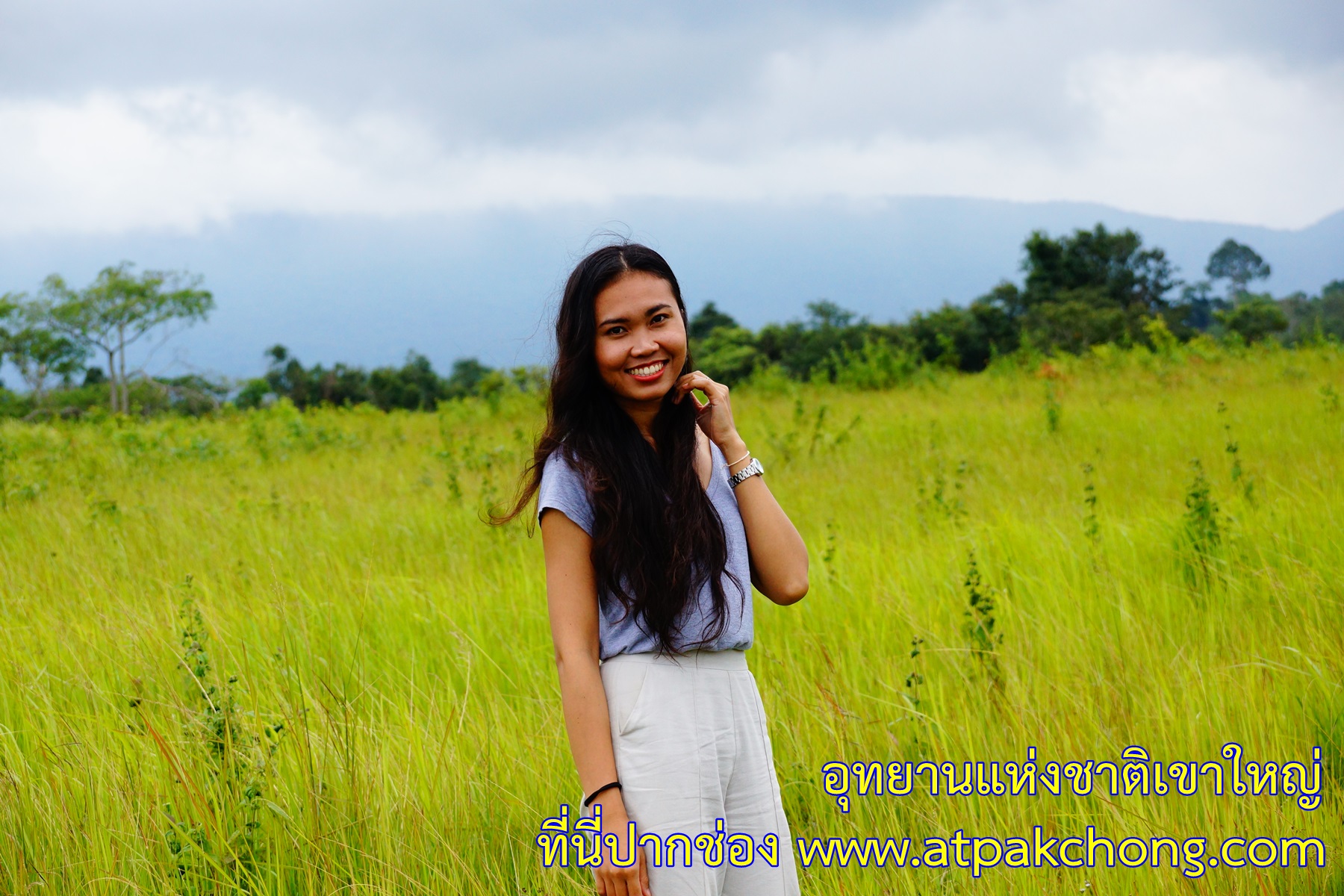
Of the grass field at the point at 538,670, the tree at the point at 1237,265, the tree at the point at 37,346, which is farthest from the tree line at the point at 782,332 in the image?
the tree at the point at 1237,265

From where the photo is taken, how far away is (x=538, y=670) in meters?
3.54

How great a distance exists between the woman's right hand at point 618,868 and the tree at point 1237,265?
272 ft

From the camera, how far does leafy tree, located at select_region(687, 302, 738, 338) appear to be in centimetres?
4394

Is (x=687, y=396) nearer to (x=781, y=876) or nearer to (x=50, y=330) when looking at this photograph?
(x=781, y=876)

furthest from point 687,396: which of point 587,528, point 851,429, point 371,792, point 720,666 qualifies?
point 851,429

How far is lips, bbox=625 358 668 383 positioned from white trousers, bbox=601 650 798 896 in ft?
1.74

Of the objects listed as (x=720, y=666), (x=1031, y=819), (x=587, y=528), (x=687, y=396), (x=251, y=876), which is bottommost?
(x=1031, y=819)

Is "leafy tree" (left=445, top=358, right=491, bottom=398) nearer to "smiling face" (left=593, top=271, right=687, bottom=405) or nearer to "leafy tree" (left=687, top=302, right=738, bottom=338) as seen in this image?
"leafy tree" (left=687, top=302, right=738, bottom=338)

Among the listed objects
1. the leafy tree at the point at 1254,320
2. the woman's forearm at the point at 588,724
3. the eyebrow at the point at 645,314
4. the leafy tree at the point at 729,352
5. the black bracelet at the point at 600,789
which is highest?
the leafy tree at the point at 729,352

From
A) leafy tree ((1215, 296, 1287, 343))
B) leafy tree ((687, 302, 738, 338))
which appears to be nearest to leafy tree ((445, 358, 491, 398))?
leafy tree ((687, 302, 738, 338))

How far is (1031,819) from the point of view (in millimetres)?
2551

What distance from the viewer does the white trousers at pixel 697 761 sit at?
1.67m

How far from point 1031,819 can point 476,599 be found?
8.34ft

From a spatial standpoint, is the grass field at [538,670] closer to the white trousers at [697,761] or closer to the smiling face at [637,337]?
the white trousers at [697,761]
